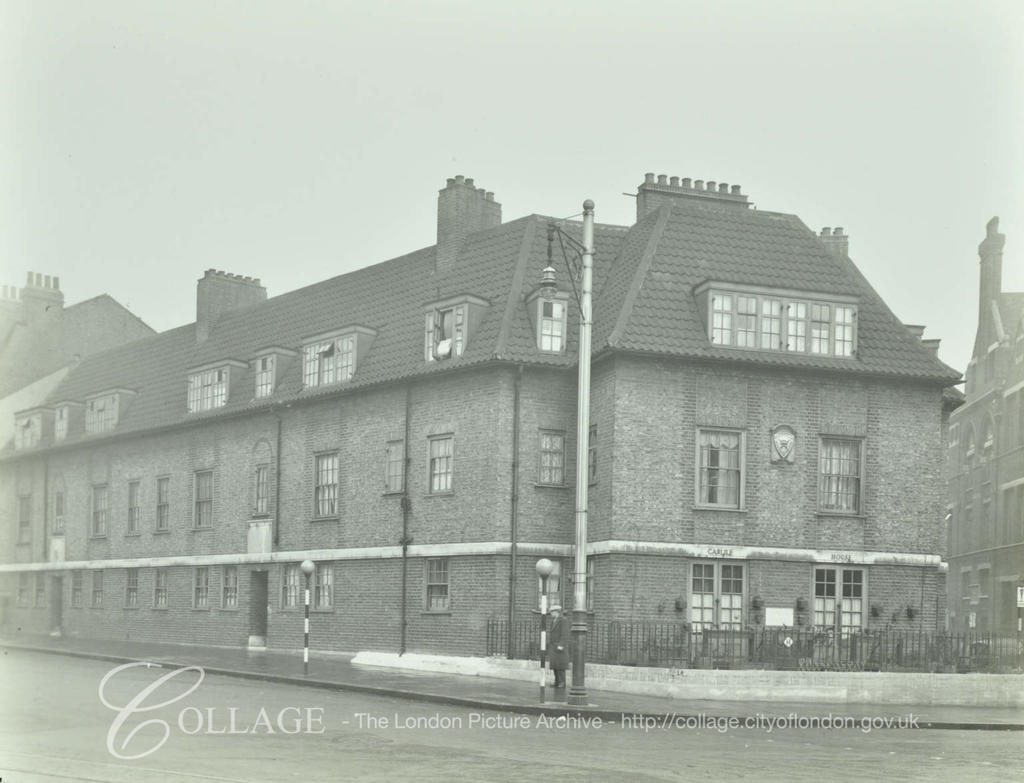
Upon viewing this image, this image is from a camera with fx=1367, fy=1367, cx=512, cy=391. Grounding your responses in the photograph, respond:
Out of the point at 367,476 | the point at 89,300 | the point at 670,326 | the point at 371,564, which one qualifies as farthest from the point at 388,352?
the point at 89,300

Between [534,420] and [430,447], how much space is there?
3123 millimetres

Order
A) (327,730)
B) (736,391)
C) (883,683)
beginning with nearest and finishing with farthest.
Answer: (327,730)
(883,683)
(736,391)

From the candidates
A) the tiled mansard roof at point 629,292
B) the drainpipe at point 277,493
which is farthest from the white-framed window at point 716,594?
the drainpipe at point 277,493

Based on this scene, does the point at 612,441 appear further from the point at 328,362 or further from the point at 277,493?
the point at 277,493

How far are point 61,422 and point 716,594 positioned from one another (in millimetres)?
30509

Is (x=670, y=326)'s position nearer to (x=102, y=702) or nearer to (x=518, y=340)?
(x=518, y=340)

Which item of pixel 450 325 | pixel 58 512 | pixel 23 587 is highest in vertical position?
pixel 450 325

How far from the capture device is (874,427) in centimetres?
3278

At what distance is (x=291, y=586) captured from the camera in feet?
129

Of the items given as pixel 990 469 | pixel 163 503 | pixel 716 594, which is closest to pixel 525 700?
pixel 716 594

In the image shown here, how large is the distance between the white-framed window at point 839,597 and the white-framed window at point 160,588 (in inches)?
892

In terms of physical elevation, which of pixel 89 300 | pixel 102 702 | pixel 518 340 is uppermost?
pixel 89 300

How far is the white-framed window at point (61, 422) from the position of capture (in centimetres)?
5188

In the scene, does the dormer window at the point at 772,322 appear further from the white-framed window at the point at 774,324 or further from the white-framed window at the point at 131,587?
the white-framed window at the point at 131,587
